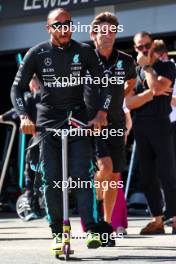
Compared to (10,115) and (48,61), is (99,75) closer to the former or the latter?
(48,61)

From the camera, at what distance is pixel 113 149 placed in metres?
7.88

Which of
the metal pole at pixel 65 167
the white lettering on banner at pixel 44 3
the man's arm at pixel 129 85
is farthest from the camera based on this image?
the white lettering on banner at pixel 44 3

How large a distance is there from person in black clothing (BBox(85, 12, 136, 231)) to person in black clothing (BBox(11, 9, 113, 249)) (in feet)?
2.65

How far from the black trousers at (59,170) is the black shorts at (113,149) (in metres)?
0.74

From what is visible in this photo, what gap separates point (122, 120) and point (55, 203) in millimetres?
1432

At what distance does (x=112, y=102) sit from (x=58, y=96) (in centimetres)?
106

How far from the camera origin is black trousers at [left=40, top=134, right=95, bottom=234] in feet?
22.2

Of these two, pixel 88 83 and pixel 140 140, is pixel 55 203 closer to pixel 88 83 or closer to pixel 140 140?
pixel 88 83

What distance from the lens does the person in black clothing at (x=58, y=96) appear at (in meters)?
6.79

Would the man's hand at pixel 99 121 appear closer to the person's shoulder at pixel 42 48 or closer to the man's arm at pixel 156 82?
the person's shoulder at pixel 42 48

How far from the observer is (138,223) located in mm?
10242

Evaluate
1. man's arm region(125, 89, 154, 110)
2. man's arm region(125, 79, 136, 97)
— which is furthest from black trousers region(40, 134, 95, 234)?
man's arm region(125, 89, 154, 110)

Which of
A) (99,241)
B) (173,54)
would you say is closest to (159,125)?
(99,241)

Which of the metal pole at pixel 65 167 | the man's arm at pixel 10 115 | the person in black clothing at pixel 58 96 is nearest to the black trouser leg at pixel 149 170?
the person in black clothing at pixel 58 96
